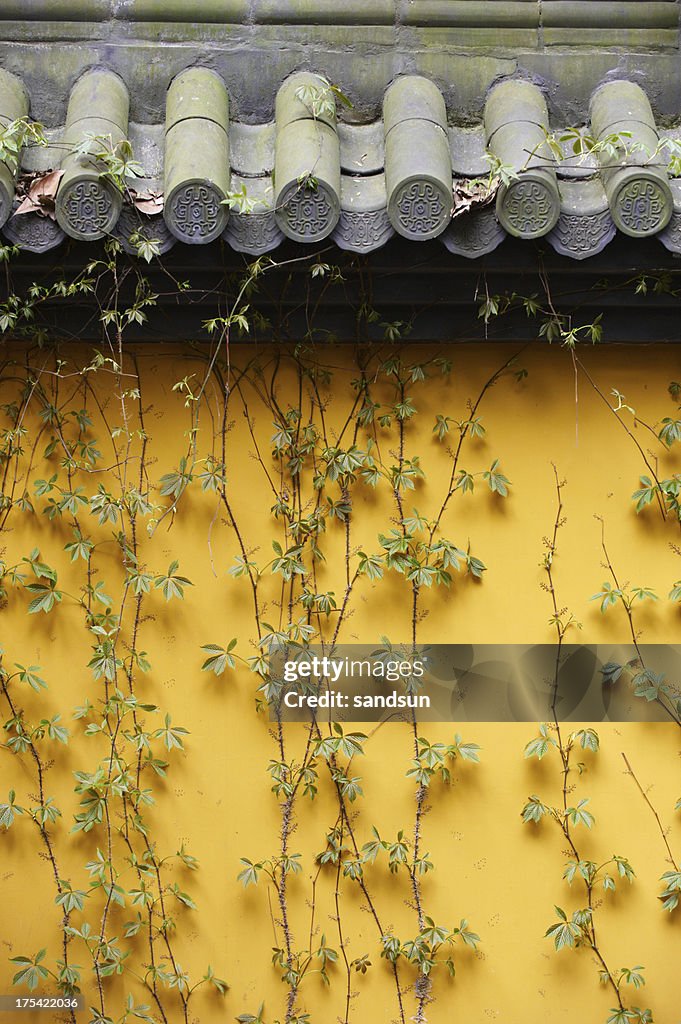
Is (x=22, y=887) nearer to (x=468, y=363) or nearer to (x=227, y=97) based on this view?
(x=468, y=363)

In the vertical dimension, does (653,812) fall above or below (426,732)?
below

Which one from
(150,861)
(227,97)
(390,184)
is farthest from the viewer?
(150,861)

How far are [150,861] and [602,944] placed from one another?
Answer: 1.67 metres

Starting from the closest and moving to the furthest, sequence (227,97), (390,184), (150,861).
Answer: (390,184), (227,97), (150,861)

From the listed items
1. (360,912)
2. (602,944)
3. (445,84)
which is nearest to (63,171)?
(445,84)

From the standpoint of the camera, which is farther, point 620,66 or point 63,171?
point 620,66

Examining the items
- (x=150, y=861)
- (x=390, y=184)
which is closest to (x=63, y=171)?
(x=390, y=184)

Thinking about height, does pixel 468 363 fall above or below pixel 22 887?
above

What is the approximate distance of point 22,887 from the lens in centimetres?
351

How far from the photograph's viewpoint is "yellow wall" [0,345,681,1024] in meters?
3.49

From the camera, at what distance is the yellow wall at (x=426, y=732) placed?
349cm

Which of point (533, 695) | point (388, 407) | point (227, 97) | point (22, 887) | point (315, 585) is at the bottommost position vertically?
point (22, 887)

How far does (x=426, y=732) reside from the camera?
3.56m

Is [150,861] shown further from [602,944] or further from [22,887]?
[602,944]
